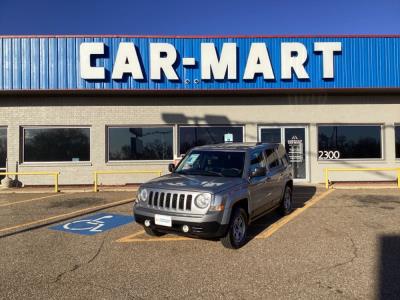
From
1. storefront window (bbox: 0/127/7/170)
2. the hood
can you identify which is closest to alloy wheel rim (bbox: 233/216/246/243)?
the hood

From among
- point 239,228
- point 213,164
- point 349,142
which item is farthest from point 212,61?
point 239,228

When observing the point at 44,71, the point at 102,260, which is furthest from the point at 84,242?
the point at 44,71

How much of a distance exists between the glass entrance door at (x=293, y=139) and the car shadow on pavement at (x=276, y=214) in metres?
1.40

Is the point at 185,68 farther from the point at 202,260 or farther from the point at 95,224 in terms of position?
the point at 202,260

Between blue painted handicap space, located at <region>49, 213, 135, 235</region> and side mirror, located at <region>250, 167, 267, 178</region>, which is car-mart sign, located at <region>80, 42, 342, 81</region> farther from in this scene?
side mirror, located at <region>250, 167, 267, 178</region>

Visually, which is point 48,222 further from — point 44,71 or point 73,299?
point 44,71

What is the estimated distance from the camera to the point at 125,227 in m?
7.64

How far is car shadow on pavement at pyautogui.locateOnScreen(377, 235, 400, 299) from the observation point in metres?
4.38

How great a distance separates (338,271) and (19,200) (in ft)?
32.2

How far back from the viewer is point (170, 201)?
5.92 meters

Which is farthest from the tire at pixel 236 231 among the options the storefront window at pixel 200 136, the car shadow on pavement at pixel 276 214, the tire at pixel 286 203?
the storefront window at pixel 200 136

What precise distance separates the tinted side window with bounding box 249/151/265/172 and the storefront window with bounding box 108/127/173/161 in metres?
7.69

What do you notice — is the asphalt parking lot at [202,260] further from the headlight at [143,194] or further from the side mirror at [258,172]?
the side mirror at [258,172]

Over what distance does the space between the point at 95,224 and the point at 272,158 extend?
4201 mm
